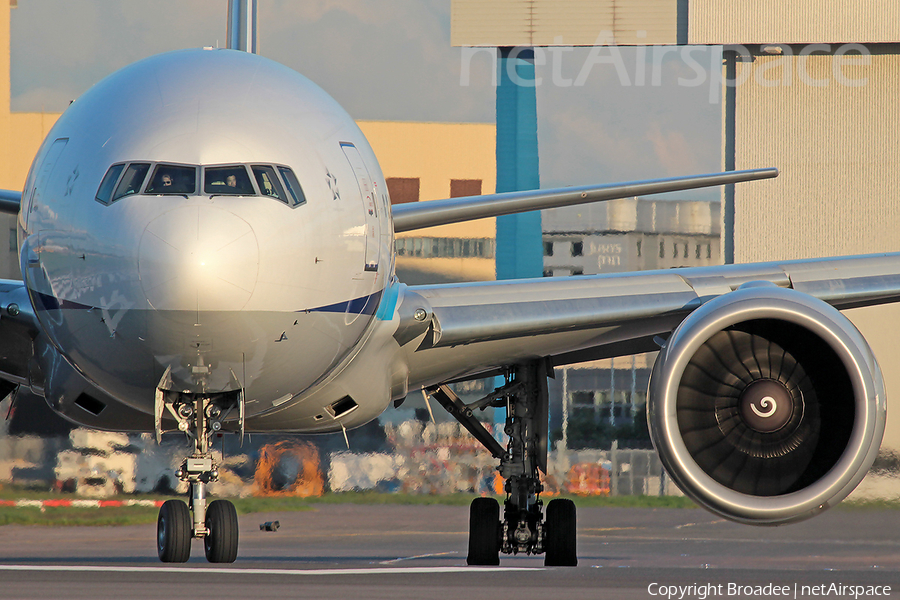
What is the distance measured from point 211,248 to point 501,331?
3458 millimetres

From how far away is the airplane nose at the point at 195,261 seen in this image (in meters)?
6.47

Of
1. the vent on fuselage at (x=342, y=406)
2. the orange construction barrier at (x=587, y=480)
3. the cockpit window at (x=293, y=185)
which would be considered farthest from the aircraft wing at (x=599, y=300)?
the orange construction barrier at (x=587, y=480)

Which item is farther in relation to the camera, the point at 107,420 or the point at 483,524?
the point at 483,524

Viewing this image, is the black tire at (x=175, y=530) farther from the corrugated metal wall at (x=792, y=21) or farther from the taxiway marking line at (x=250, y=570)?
the corrugated metal wall at (x=792, y=21)

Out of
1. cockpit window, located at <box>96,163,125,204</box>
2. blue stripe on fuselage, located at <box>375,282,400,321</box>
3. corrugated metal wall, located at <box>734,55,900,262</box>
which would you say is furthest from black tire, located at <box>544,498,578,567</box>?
corrugated metal wall, located at <box>734,55,900,262</box>

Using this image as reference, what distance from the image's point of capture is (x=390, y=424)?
18359 mm

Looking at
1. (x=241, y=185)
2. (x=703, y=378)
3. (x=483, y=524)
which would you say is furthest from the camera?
(x=483, y=524)

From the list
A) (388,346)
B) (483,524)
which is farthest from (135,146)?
(483,524)

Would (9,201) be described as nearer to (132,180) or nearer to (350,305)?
(132,180)

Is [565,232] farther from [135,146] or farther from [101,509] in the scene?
[135,146]

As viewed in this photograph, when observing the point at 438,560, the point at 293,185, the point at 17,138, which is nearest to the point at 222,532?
the point at 293,185

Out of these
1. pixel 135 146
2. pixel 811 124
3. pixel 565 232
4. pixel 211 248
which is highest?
pixel 811 124

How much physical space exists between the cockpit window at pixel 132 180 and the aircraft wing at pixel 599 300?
9.31 feet

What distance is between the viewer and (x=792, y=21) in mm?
24703
